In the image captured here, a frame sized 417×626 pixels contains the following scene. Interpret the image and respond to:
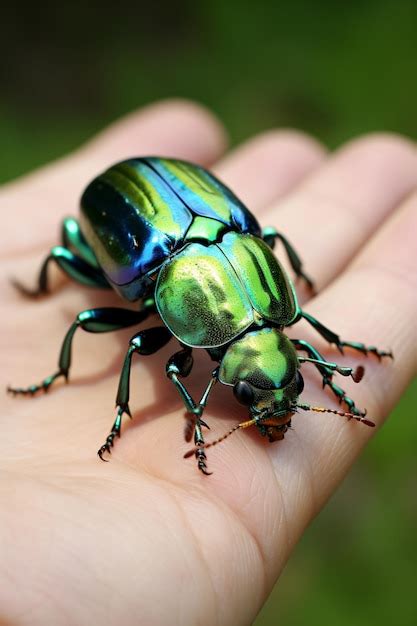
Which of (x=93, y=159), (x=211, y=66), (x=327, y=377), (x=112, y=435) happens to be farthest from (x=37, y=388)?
(x=211, y=66)

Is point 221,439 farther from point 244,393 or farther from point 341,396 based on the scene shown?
point 341,396

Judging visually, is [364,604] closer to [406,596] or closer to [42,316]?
[406,596]

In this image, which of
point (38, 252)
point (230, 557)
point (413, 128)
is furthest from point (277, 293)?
point (413, 128)

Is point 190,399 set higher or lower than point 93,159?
higher

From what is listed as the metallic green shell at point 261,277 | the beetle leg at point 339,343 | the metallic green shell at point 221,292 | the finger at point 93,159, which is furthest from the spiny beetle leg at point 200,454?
the finger at point 93,159

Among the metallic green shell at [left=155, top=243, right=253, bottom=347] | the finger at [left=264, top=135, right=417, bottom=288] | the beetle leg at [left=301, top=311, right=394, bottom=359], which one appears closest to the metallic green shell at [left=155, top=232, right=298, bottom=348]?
the metallic green shell at [left=155, top=243, right=253, bottom=347]

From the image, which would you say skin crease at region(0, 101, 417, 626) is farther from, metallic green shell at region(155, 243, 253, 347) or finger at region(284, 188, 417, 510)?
metallic green shell at region(155, 243, 253, 347)
